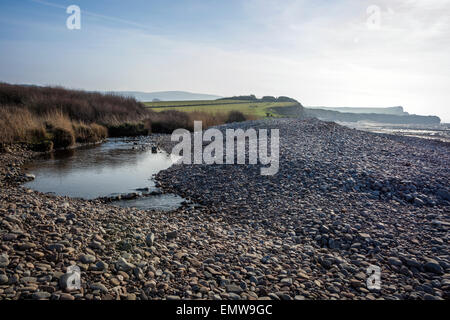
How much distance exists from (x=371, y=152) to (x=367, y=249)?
36.8 feet

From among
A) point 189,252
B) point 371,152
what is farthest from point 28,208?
point 371,152

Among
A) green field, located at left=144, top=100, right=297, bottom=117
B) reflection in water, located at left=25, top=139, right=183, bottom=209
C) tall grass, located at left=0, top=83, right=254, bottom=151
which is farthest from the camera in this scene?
green field, located at left=144, top=100, right=297, bottom=117

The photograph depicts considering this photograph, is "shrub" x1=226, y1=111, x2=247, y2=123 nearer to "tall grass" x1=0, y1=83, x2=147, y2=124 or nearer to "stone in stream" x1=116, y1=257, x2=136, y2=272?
"tall grass" x1=0, y1=83, x2=147, y2=124

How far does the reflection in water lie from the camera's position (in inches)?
455

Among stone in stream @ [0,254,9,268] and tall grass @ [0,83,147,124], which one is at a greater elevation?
tall grass @ [0,83,147,124]

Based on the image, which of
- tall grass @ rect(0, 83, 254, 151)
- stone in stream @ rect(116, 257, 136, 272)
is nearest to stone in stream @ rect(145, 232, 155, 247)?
stone in stream @ rect(116, 257, 136, 272)

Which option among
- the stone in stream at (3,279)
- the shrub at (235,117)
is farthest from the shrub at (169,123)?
the stone in stream at (3,279)

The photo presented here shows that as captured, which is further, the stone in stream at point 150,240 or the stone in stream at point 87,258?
the stone in stream at point 150,240

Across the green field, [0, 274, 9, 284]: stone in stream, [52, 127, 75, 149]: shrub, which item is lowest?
[0, 274, 9, 284]: stone in stream

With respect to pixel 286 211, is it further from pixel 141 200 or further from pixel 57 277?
pixel 57 277

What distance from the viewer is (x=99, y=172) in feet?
49.3

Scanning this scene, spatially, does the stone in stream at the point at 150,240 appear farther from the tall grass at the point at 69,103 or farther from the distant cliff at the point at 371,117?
the distant cliff at the point at 371,117

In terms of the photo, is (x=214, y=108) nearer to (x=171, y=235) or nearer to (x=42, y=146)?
(x=42, y=146)

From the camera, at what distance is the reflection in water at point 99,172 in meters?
11.6
